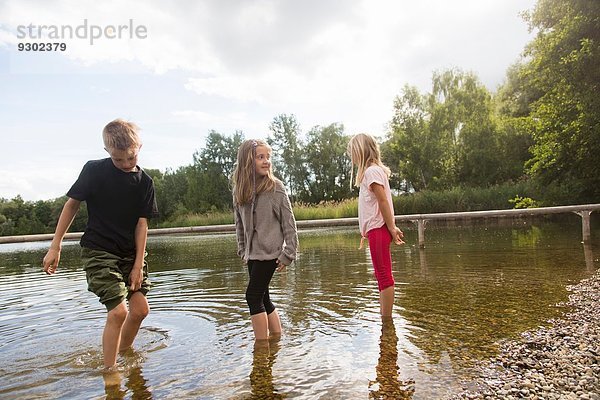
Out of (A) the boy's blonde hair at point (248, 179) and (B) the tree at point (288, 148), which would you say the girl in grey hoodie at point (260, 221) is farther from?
(B) the tree at point (288, 148)

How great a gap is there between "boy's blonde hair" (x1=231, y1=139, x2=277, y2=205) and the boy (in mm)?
717

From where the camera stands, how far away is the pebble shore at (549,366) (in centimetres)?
262

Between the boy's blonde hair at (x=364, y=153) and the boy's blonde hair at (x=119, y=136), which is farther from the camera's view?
the boy's blonde hair at (x=364, y=153)

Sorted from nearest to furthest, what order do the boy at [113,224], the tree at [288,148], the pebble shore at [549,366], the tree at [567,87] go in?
the pebble shore at [549,366]
the boy at [113,224]
the tree at [567,87]
the tree at [288,148]

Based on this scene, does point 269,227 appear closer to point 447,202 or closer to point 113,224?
point 113,224

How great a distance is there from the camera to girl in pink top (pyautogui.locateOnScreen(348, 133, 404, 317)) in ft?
14.4

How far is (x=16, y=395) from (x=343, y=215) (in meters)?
21.0

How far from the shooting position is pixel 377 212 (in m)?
4.46

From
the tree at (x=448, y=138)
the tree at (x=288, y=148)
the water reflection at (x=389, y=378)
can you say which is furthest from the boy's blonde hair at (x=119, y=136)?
the tree at (x=288, y=148)

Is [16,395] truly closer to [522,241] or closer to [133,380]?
[133,380]

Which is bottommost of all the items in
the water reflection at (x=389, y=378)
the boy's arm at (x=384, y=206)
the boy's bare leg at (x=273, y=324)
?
Answer: the water reflection at (x=389, y=378)

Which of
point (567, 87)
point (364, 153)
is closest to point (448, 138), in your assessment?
point (567, 87)

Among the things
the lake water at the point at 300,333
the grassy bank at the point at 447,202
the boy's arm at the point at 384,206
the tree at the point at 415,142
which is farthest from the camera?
the tree at the point at 415,142

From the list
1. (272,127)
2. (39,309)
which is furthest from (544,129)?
(272,127)
